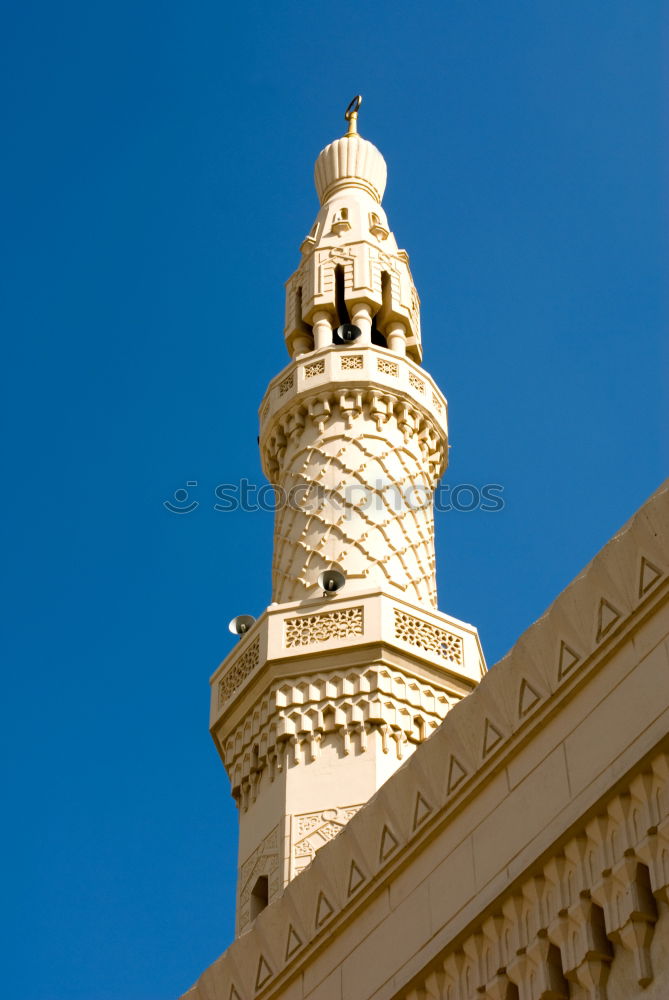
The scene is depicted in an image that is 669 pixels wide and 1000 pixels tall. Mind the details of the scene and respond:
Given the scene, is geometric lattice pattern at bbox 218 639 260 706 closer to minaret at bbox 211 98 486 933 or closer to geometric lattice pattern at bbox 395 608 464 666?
minaret at bbox 211 98 486 933

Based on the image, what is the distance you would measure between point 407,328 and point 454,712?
987 cm

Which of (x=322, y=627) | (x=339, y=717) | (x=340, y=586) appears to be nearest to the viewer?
(x=339, y=717)

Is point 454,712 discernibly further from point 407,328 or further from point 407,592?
point 407,328

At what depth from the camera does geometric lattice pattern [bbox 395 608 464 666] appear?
45.1 ft

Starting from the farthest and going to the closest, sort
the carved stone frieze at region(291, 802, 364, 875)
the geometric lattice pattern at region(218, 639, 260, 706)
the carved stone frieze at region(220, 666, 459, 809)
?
the geometric lattice pattern at region(218, 639, 260, 706) < the carved stone frieze at region(220, 666, 459, 809) < the carved stone frieze at region(291, 802, 364, 875)

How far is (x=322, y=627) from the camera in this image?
1378 cm

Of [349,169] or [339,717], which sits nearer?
[339,717]

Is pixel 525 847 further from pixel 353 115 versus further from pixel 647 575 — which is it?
pixel 353 115

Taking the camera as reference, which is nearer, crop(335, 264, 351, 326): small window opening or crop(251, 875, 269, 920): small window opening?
crop(251, 875, 269, 920): small window opening

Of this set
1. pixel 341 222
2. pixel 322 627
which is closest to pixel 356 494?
pixel 322 627

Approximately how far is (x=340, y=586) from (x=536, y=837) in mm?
7443

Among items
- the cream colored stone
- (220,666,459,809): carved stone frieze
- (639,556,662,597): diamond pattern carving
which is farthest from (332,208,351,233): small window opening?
(639,556,662,597): diamond pattern carving

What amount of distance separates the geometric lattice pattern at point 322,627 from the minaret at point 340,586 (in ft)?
0.04

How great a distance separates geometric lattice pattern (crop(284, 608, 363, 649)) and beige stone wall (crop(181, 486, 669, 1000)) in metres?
5.72
